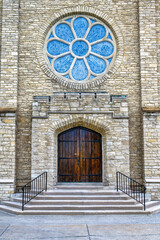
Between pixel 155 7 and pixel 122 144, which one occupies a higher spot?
pixel 155 7

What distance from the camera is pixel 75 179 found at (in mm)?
11375

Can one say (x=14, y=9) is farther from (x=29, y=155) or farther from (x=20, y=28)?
(x=29, y=155)

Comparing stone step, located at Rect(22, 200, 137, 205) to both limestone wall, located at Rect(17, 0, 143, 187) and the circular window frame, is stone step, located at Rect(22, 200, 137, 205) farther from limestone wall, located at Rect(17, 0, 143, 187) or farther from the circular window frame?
the circular window frame

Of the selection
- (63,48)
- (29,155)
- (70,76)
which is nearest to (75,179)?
(29,155)

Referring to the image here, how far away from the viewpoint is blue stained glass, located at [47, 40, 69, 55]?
40.3 feet

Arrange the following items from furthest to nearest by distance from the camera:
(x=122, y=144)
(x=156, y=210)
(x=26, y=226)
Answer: (x=122, y=144), (x=156, y=210), (x=26, y=226)

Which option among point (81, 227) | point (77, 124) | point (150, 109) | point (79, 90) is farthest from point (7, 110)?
point (81, 227)

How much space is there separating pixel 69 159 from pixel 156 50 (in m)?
5.71

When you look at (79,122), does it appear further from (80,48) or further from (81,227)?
(81,227)

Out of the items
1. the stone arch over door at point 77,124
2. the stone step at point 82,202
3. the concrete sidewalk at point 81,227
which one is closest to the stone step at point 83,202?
the stone step at point 82,202

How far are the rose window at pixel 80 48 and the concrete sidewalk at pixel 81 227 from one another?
5950mm

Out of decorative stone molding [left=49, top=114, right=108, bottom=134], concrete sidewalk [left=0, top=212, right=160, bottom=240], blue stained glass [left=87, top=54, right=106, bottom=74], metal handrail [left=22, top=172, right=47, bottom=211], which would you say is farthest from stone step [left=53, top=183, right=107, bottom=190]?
blue stained glass [left=87, top=54, right=106, bottom=74]

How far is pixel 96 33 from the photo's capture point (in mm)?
12398

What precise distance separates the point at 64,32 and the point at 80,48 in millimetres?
988
